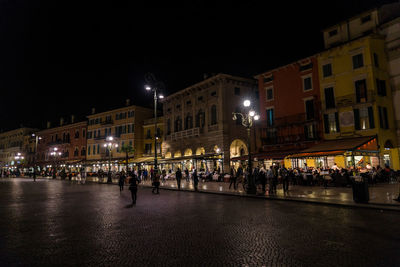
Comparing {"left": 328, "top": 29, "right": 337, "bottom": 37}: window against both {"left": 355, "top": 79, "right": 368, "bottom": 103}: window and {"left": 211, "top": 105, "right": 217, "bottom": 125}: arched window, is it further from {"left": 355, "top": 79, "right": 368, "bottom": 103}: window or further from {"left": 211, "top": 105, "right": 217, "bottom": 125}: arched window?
{"left": 211, "top": 105, "right": 217, "bottom": 125}: arched window

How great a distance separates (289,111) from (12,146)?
282 ft

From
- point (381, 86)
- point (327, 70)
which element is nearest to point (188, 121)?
point (327, 70)

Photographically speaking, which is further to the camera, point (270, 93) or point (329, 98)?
point (270, 93)

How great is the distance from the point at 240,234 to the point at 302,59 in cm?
2421

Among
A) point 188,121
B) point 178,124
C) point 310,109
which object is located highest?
point 188,121

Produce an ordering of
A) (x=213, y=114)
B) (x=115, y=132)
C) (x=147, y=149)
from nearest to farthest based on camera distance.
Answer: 1. (x=213, y=114)
2. (x=147, y=149)
3. (x=115, y=132)

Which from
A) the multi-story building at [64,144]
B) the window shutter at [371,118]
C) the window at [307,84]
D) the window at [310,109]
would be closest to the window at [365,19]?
the window at [307,84]

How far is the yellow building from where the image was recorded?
872 inches

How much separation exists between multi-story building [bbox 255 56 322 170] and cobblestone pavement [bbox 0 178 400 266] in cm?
1685

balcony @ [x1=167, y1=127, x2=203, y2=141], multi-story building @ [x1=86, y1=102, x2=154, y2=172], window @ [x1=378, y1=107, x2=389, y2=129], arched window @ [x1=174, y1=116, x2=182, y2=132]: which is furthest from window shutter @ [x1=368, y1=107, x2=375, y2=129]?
multi-story building @ [x1=86, y1=102, x2=154, y2=172]

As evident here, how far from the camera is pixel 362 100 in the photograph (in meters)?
22.8

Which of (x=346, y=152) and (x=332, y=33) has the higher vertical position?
(x=332, y=33)

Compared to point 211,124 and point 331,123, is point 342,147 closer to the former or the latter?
point 331,123

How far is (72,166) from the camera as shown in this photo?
199 ft
